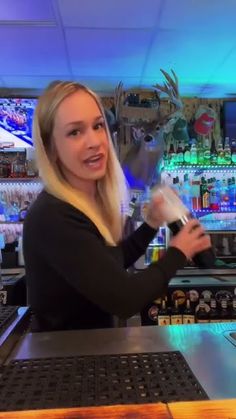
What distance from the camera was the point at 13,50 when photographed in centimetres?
334

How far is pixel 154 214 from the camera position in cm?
140

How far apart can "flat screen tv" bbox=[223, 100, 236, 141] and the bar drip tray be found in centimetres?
390

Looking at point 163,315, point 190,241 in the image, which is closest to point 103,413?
point 190,241

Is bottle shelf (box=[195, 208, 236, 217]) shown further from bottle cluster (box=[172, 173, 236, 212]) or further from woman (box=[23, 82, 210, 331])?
woman (box=[23, 82, 210, 331])

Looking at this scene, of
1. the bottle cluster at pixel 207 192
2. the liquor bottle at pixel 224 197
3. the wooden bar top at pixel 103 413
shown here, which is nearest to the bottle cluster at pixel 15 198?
the bottle cluster at pixel 207 192

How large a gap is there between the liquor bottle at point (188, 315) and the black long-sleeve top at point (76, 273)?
62.9 inches

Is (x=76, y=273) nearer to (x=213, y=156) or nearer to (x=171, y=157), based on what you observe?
(x=171, y=157)

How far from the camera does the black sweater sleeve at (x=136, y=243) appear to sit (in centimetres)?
150

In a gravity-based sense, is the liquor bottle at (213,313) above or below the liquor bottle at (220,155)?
below

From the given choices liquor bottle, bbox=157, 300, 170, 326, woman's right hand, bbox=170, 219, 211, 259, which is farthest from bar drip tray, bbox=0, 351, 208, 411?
liquor bottle, bbox=157, 300, 170, 326

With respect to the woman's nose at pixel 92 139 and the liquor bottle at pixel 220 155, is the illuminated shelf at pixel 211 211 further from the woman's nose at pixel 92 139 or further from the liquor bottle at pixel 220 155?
the woman's nose at pixel 92 139

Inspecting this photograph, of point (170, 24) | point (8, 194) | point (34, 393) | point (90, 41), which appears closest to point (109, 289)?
point (34, 393)

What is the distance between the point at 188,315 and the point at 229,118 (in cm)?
264

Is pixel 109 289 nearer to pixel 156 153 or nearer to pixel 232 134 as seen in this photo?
pixel 156 153
